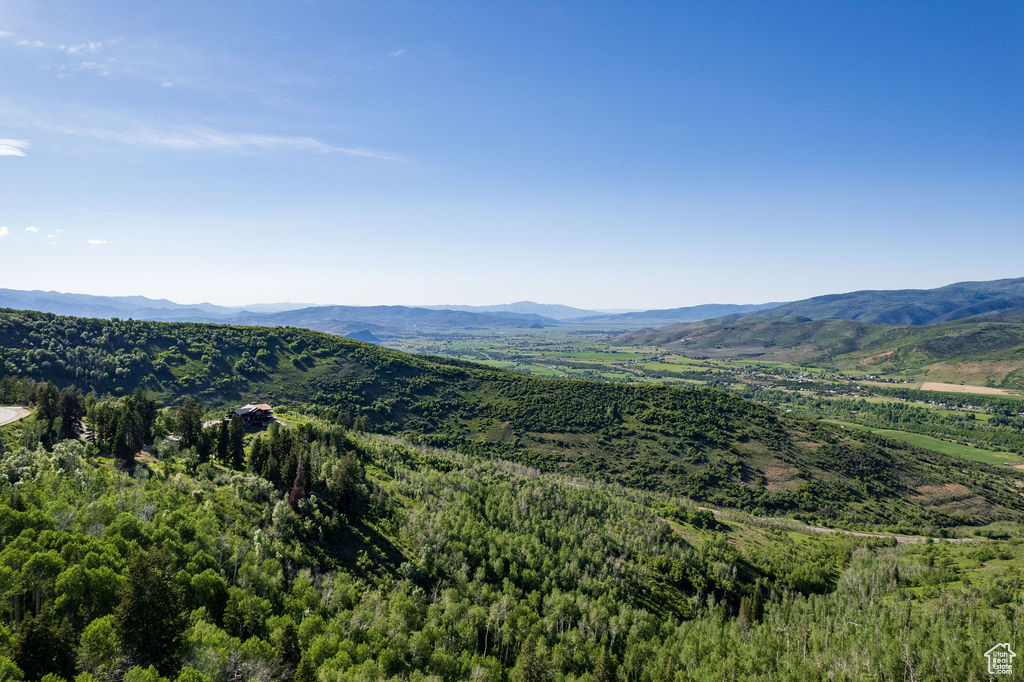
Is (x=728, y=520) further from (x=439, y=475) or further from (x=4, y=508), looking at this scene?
(x=4, y=508)

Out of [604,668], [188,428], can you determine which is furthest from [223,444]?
[604,668]

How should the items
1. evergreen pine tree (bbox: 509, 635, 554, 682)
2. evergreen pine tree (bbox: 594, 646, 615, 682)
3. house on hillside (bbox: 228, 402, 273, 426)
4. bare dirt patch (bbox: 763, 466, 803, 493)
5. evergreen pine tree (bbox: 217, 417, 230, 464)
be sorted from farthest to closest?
bare dirt patch (bbox: 763, 466, 803, 493)
house on hillside (bbox: 228, 402, 273, 426)
evergreen pine tree (bbox: 217, 417, 230, 464)
evergreen pine tree (bbox: 594, 646, 615, 682)
evergreen pine tree (bbox: 509, 635, 554, 682)

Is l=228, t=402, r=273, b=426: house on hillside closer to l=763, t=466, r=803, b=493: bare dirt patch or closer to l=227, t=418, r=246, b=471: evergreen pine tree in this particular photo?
l=227, t=418, r=246, b=471: evergreen pine tree

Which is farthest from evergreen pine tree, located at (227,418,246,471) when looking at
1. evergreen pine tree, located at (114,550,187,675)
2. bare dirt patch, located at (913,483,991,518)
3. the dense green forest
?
bare dirt patch, located at (913,483,991,518)

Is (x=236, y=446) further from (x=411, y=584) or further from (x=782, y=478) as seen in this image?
(x=782, y=478)

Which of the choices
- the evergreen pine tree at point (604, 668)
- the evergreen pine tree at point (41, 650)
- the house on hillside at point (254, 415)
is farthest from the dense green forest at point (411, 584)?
the house on hillside at point (254, 415)

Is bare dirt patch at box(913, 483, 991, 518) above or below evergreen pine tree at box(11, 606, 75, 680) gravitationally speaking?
below
